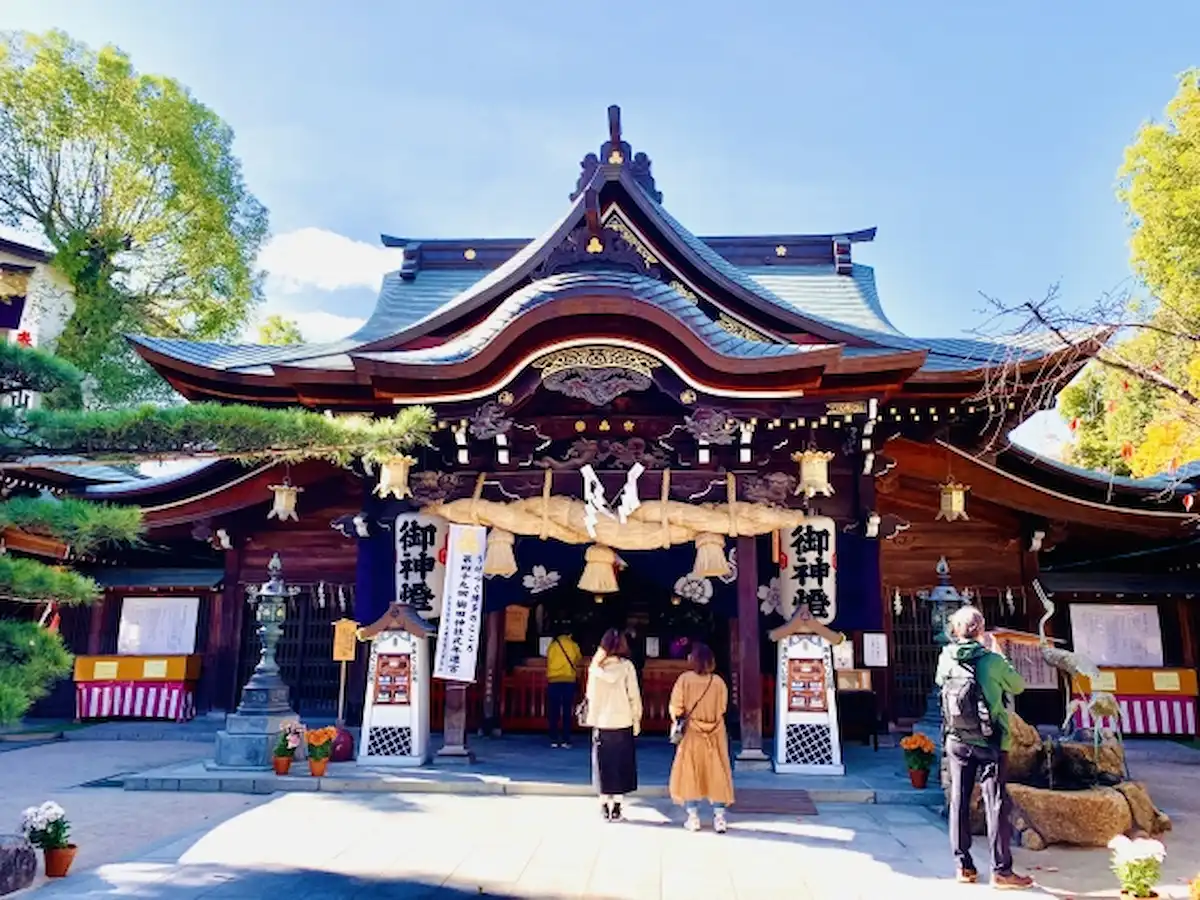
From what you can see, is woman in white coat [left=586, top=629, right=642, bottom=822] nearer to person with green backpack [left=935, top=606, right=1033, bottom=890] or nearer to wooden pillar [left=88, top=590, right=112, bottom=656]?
person with green backpack [left=935, top=606, right=1033, bottom=890]

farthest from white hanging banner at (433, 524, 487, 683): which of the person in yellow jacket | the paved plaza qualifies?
the person in yellow jacket

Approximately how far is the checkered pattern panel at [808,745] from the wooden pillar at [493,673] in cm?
492

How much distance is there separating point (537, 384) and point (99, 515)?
16.4 ft

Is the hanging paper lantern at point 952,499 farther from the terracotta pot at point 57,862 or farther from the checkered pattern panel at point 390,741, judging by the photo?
the terracotta pot at point 57,862

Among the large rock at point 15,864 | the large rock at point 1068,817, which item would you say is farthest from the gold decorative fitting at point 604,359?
the large rock at point 15,864

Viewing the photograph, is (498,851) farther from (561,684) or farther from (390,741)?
(561,684)

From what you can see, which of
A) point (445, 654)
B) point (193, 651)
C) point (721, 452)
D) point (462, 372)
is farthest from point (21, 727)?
point (721, 452)

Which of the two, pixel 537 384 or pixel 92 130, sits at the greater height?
pixel 92 130

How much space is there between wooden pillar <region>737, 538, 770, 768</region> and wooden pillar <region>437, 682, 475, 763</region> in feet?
10.6

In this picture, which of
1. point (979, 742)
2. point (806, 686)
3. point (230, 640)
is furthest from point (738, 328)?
point (230, 640)

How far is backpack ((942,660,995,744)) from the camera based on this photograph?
555 cm

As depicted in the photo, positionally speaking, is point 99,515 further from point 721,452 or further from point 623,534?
point 721,452

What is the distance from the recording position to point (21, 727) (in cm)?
1324

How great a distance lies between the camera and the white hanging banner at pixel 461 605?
9.43 m
